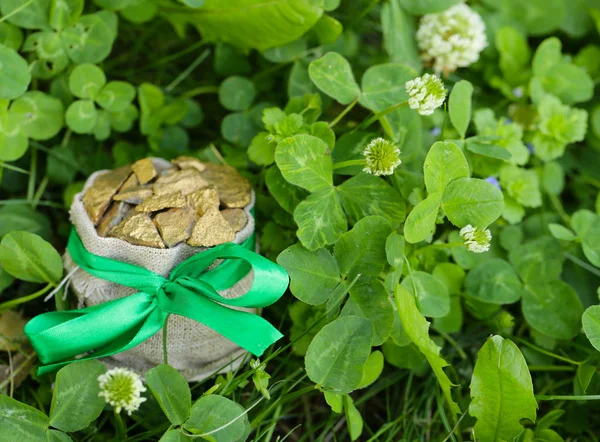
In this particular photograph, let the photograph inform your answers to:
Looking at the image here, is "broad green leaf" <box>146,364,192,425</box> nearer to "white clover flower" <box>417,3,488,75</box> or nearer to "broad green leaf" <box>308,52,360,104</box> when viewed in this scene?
"broad green leaf" <box>308,52,360,104</box>

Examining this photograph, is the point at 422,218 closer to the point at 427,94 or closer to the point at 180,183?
the point at 427,94

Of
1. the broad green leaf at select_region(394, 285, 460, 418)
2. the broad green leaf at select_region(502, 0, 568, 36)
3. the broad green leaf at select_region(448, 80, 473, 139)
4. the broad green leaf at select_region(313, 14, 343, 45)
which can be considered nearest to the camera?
the broad green leaf at select_region(394, 285, 460, 418)

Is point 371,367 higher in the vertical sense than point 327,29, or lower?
lower

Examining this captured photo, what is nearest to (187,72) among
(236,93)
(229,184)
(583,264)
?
(236,93)

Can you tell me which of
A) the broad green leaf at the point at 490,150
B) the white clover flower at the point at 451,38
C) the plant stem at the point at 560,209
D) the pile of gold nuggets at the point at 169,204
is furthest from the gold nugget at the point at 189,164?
the plant stem at the point at 560,209

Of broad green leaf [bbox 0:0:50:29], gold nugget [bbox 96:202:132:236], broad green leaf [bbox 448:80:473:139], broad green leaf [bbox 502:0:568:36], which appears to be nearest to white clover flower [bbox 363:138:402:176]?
broad green leaf [bbox 448:80:473:139]

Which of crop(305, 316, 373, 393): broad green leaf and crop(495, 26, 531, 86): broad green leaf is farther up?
crop(495, 26, 531, 86): broad green leaf

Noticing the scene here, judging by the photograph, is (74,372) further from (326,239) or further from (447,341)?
(447,341)
